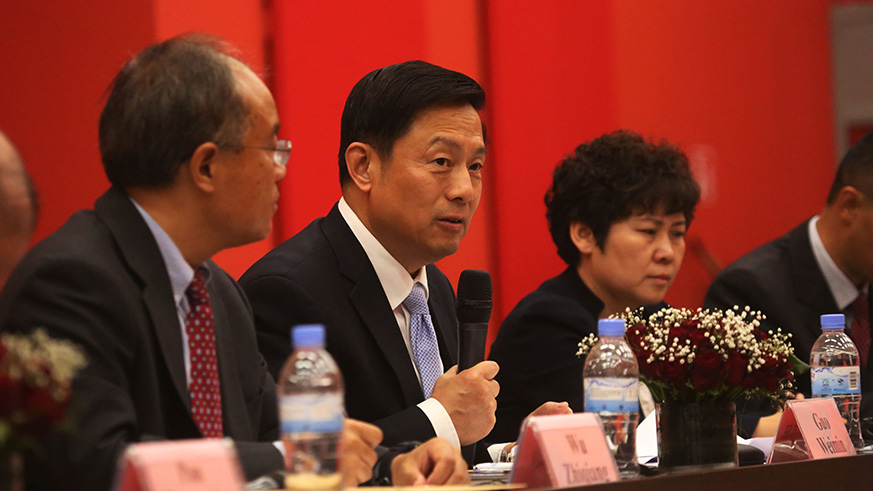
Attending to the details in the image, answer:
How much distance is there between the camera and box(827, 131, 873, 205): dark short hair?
9.77 ft

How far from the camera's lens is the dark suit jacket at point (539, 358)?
2.63 m

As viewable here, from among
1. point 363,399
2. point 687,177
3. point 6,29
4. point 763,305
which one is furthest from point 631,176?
point 6,29

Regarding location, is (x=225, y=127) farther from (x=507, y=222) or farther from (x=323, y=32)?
(x=507, y=222)

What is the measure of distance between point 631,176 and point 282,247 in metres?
1.17

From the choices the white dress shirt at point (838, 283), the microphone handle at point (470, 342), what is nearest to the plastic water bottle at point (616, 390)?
the microphone handle at point (470, 342)

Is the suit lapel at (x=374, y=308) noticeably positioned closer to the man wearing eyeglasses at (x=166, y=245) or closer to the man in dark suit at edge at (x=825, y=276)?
the man wearing eyeglasses at (x=166, y=245)

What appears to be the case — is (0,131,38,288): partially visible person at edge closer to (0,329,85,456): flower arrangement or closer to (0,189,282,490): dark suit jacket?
(0,189,282,490): dark suit jacket

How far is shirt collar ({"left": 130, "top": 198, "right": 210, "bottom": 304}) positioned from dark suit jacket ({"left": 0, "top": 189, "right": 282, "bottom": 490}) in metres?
0.01

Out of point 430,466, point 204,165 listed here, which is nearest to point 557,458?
point 430,466

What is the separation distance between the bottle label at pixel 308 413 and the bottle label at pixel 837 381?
4.43 feet

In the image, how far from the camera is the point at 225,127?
1595 mm

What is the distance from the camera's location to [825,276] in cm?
299

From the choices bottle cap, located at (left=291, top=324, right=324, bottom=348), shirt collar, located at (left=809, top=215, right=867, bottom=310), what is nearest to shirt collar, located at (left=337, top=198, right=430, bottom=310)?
bottle cap, located at (left=291, top=324, right=324, bottom=348)

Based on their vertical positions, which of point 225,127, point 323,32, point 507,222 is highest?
point 323,32
